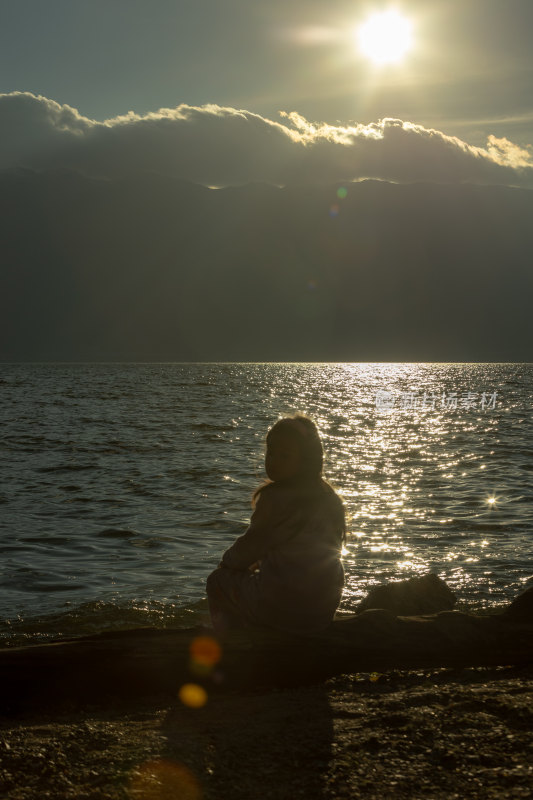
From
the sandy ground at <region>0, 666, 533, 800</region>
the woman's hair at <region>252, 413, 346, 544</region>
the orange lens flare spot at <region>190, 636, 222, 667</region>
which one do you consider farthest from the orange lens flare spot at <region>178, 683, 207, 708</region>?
the woman's hair at <region>252, 413, 346, 544</region>

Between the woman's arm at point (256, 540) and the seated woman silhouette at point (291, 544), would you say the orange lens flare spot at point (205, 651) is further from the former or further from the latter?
the woman's arm at point (256, 540)

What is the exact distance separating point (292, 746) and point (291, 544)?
61.5 inches

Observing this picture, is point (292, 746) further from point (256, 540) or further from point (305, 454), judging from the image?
point (305, 454)

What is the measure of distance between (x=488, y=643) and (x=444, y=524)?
26.4 feet

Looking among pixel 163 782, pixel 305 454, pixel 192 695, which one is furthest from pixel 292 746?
pixel 305 454

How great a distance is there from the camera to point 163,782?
4219mm

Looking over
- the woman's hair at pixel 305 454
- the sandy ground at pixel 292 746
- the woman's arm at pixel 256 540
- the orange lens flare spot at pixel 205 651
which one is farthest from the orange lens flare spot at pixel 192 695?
the woman's hair at pixel 305 454

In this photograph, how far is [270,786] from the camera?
4.16m

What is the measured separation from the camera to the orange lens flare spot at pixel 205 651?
19.0 feet

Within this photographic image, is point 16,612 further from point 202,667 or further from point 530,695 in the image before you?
point 530,695

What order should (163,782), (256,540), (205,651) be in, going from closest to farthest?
(163,782) < (205,651) < (256,540)

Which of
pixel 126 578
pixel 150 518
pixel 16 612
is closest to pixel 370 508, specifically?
pixel 150 518

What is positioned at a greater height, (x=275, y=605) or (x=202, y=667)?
(x=275, y=605)

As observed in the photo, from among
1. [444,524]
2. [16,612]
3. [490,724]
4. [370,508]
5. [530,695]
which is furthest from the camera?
[370,508]
